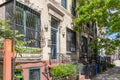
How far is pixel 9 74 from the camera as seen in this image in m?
5.16

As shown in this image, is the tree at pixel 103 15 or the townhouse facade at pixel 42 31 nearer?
the townhouse facade at pixel 42 31

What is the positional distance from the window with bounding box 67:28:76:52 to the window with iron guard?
5.54m

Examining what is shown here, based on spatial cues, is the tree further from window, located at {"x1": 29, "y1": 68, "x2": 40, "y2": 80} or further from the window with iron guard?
window, located at {"x1": 29, "y1": 68, "x2": 40, "y2": 80}

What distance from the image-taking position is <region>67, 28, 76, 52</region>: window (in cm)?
1666

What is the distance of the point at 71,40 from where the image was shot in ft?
57.0

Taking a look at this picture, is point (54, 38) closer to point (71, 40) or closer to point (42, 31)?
point (42, 31)

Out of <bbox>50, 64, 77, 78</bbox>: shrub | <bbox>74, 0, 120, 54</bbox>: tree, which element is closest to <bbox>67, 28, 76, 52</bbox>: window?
<bbox>74, 0, 120, 54</bbox>: tree

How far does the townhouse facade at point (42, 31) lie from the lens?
9.45 meters

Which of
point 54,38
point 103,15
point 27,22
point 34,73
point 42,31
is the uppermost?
point 103,15

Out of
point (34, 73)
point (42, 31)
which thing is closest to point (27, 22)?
point (42, 31)

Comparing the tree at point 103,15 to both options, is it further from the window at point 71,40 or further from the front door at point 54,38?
the front door at point 54,38

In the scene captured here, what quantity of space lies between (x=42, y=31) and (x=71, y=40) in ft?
19.7

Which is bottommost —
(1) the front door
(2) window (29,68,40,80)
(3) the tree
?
(2) window (29,68,40,80)

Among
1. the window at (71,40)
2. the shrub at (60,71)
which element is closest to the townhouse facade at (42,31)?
the window at (71,40)
